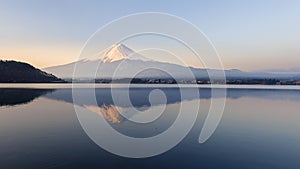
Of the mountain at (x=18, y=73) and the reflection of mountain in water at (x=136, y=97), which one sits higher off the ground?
the mountain at (x=18, y=73)

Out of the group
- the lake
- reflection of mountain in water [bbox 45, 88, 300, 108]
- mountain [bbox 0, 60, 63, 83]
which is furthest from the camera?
mountain [bbox 0, 60, 63, 83]

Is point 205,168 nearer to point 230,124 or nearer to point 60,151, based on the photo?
point 60,151

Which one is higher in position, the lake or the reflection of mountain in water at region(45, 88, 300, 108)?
the reflection of mountain in water at region(45, 88, 300, 108)

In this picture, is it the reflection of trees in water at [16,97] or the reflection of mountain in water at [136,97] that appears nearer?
the reflection of trees in water at [16,97]

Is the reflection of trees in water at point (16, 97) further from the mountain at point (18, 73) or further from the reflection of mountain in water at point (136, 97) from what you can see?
the mountain at point (18, 73)

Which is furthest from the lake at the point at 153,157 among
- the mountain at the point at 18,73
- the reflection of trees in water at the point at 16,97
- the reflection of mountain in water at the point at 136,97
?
the mountain at the point at 18,73

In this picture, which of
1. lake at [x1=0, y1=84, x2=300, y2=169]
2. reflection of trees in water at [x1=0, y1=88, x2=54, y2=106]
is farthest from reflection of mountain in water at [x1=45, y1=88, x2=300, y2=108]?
lake at [x1=0, y1=84, x2=300, y2=169]

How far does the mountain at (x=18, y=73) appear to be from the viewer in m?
137

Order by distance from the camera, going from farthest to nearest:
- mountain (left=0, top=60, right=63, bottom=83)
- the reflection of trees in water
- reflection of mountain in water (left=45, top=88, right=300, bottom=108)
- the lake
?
mountain (left=0, top=60, right=63, bottom=83), reflection of mountain in water (left=45, top=88, right=300, bottom=108), the reflection of trees in water, the lake

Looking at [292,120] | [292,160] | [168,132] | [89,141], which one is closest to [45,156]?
[89,141]

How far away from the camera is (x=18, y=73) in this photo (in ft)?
488

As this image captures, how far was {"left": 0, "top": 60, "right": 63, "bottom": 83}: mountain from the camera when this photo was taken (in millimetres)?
136675

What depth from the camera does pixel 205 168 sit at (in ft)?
34.1

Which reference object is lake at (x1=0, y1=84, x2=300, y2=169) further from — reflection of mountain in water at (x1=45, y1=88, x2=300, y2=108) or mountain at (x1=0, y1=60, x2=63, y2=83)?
mountain at (x1=0, y1=60, x2=63, y2=83)
